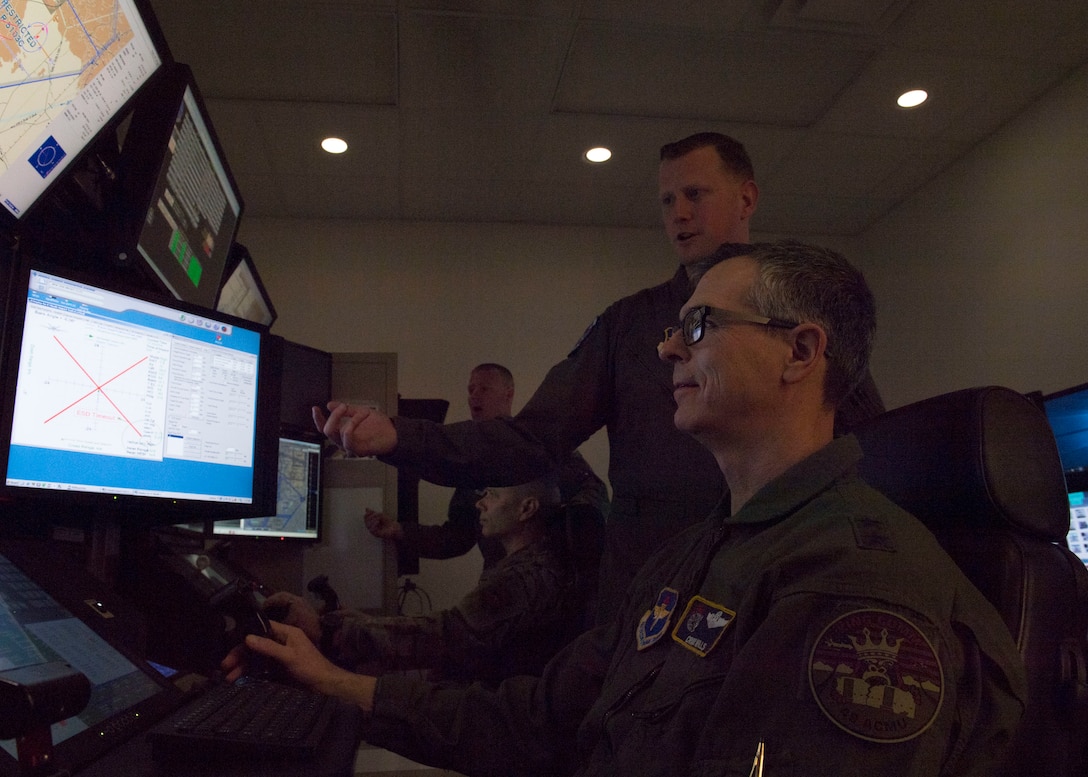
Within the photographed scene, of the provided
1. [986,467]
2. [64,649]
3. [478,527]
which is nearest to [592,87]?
[478,527]

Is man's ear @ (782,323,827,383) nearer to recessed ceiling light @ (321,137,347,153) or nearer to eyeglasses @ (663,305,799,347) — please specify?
eyeglasses @ (663,305,799,347)

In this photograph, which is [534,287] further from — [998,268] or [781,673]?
[781,673]

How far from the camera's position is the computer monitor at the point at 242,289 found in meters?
2.06

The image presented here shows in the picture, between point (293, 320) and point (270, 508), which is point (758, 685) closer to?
A: point (270, 508)

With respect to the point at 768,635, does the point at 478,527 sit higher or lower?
higher

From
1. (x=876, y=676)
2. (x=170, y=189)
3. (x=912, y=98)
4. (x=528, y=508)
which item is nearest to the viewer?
(x=876, y=676)

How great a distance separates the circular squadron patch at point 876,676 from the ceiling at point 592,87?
262cm

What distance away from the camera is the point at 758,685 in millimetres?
642

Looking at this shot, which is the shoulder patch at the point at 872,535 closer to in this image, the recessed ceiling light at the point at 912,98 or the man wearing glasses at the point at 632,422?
the man wearing glasses at the point at 632,422

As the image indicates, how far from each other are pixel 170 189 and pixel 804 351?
107 centimetres

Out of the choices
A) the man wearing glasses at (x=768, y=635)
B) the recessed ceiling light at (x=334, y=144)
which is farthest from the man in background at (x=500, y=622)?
the recessed ceiling light at (x=334, y=144)

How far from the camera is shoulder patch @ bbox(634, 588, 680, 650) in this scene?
2.77 ft

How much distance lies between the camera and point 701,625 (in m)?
0.78

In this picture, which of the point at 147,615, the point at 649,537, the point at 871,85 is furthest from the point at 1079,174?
the point at 147,615
